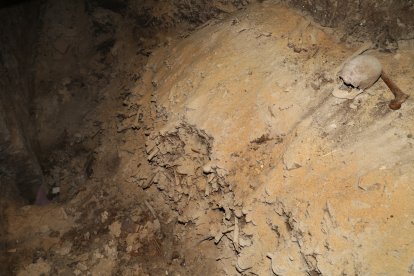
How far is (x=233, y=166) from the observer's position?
2881 millimetres

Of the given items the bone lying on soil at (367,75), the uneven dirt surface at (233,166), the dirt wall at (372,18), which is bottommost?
the uneven dirt surface at (233,166)

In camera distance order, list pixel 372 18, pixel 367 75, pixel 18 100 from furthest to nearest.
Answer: pixel 18 100, pixel 372 18, pixel 367 75

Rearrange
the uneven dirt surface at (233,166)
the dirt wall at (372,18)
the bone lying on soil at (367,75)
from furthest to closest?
the dirt wall at (372,18)
the bone lying on soil at (367,75)
the uneven dirt surface at (233,166)

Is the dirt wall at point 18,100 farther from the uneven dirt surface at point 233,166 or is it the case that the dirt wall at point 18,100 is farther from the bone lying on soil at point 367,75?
the bone lying on soil at point 367,75

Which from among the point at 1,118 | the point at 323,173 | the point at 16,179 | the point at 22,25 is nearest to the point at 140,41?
the point at 22,25

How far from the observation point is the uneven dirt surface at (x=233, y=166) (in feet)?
7.09

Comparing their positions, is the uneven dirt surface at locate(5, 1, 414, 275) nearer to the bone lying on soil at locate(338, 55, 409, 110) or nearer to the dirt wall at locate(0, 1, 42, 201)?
the bone lying on soil at locate(338, 55, 409, 110)

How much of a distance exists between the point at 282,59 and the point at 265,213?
151cm

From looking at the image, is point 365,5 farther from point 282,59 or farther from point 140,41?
point 140,41

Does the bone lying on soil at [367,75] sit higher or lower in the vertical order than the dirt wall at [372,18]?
lower

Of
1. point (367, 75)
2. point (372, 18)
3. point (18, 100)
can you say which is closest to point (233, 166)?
point (367, 75)

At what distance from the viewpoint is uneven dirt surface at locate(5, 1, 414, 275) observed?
2162mm

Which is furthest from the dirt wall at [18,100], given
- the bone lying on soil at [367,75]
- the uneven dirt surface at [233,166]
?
the bone lying on soil at [367,75]

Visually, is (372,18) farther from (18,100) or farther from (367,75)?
(18,100)
